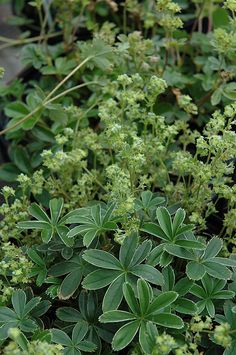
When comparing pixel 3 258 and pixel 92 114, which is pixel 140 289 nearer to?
pixel 3 258

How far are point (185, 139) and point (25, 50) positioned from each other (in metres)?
0.64

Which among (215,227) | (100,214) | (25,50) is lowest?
(215,227)

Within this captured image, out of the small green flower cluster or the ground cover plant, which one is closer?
the ground cover plant

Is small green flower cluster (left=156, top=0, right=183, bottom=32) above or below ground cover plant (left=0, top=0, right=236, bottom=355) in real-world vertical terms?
above

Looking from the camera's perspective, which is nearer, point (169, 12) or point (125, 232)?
point (125, 232)

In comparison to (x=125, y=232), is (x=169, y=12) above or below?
above

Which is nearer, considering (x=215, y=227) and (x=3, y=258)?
(x=3, y=258)

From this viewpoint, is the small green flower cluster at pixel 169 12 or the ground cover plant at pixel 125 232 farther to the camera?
the small green flower cluster at pixel 169 12

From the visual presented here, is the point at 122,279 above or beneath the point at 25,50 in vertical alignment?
beneath

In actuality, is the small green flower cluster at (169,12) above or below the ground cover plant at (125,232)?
above

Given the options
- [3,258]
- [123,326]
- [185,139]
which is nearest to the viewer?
[123,326]

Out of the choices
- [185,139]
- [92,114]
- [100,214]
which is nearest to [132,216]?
[100,214]

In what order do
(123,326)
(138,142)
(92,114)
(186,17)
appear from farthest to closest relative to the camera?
(186,17) < (92,114) < (138,142) < (123,326)

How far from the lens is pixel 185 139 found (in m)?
1.44
